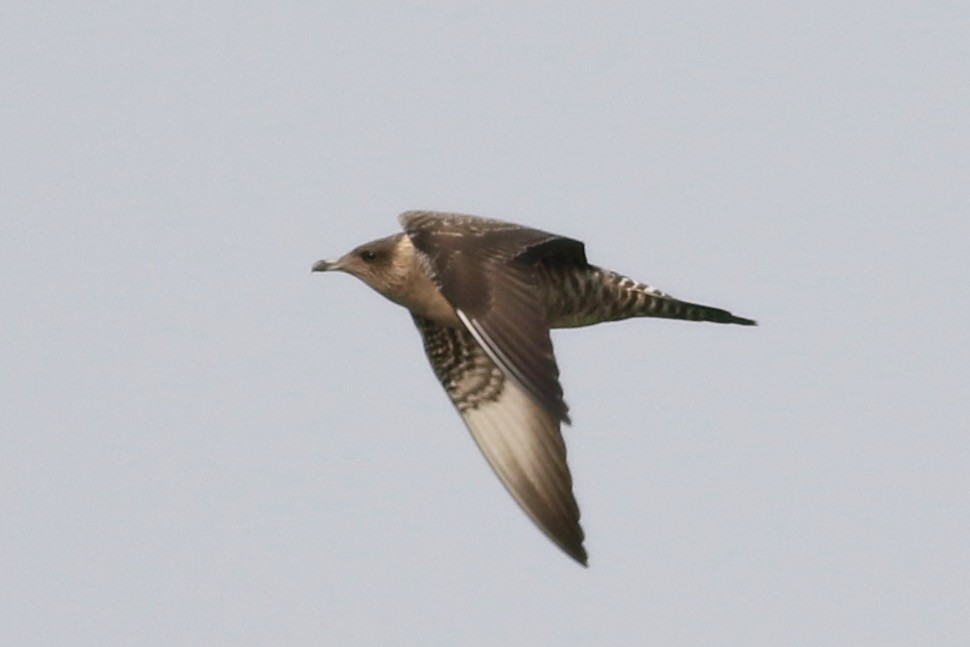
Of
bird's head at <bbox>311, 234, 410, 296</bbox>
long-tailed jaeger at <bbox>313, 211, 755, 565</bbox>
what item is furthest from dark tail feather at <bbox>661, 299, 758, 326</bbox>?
bird's head at <bbox>311, 234, 410, 296</bbox>

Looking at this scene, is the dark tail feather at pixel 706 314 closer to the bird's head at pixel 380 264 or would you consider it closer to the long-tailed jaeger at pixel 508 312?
the long-tailed jaeger at pixel 508 312

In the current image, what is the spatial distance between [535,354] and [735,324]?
9.66 ft

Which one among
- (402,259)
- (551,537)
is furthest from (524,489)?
(402,259)

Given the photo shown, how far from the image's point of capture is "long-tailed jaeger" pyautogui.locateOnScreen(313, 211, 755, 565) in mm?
12672

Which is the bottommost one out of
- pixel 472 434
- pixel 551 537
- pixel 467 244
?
pixel 551 537

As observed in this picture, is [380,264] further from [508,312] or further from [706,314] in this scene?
[706,314]

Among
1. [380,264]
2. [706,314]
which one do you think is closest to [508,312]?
[380,264]

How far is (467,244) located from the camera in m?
13.3

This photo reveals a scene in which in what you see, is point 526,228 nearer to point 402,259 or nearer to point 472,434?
point 402,259

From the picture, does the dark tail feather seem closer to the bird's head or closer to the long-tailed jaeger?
the long-tailed jaeger

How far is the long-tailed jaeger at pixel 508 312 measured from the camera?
12.7 meters

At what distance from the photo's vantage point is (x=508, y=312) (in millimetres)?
12758

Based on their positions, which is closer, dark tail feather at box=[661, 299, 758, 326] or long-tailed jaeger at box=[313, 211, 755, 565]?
long-tailed jaeger at box=[313, 211, 755, 565]

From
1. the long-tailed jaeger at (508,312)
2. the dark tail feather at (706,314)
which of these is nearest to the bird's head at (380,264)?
the long-tailed jaeger at (508,312)
